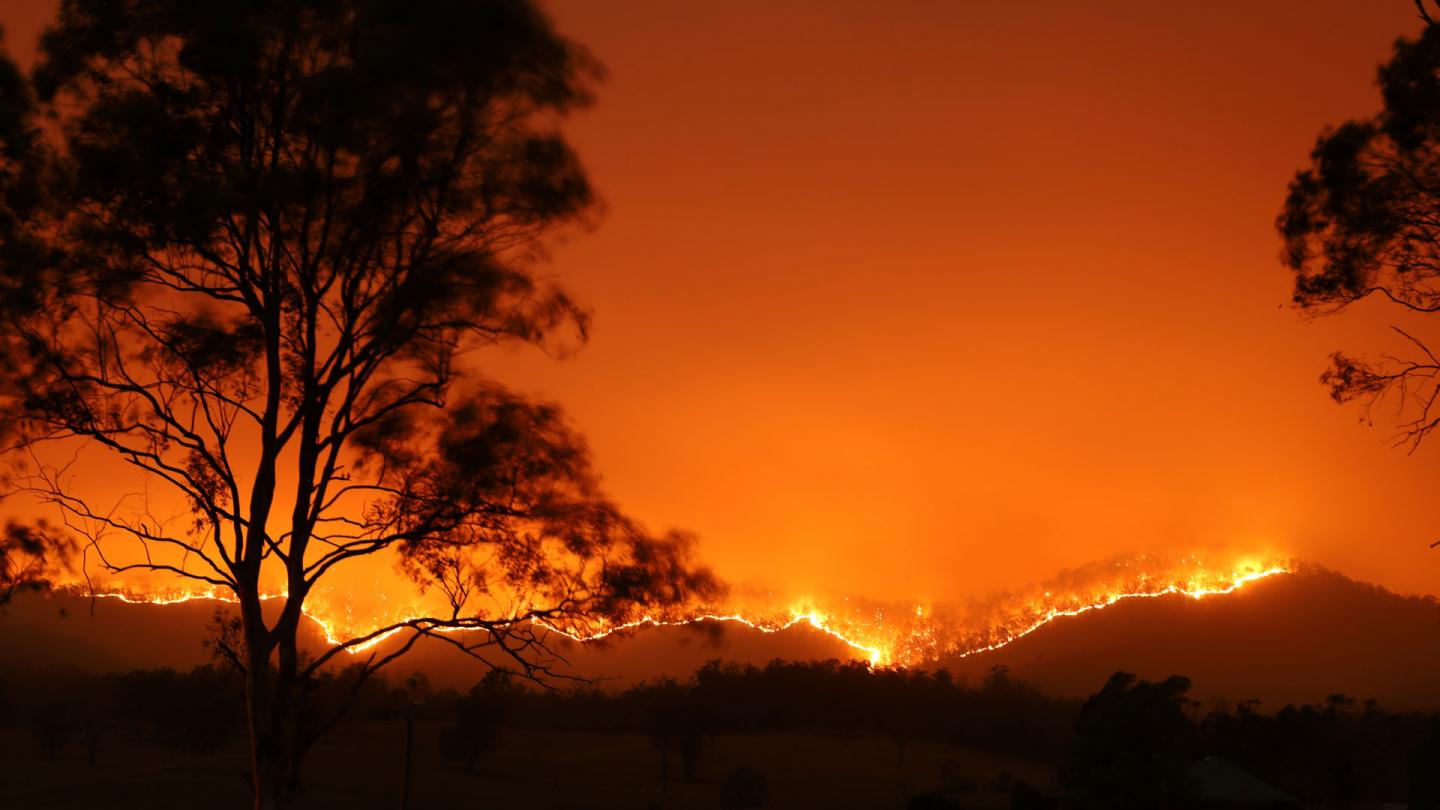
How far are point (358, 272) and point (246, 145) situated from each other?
2.01 metres

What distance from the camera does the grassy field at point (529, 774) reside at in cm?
7338

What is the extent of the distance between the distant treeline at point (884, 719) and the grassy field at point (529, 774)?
2891 millimetres

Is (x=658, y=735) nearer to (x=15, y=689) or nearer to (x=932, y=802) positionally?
(x=932, y=802)

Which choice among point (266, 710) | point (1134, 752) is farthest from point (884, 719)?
point (266, 710)

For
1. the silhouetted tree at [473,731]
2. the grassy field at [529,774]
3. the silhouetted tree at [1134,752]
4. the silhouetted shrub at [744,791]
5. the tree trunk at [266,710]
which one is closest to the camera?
the tree trunk at [266,710]

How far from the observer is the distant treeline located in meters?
65.9

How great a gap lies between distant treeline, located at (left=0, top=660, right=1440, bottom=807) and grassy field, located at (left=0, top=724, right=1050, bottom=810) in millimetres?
2891

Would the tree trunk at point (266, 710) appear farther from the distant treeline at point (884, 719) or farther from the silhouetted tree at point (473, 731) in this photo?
the silhouetted tree at point (473, 731)

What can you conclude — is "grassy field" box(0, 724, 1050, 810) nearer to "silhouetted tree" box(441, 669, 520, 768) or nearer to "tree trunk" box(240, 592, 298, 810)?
"silhouetted tree" box(441, 669, 520, 768)

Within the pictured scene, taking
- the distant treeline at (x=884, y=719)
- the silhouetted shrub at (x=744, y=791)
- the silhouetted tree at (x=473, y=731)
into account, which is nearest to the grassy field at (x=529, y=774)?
the silhouetted shrub at (x=744, y=791)

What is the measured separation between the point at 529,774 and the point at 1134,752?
5451 centimetres

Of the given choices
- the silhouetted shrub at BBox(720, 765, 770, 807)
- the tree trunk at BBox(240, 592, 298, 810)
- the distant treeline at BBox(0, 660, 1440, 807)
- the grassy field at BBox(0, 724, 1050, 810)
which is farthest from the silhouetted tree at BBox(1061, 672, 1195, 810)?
the tree trunk at BBox(240, 592, 298, 810)

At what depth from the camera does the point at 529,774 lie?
335ft

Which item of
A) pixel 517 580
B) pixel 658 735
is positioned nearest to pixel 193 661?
pixel 658 735
